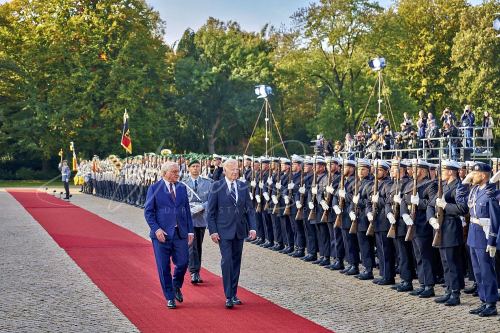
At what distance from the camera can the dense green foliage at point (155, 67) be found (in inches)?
2445

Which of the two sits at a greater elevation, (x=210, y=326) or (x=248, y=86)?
(x=248, y=86)

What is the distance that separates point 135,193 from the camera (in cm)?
3609

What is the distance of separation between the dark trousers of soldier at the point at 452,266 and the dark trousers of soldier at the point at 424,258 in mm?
455

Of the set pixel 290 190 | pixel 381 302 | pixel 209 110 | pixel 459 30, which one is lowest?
pixel 381 302

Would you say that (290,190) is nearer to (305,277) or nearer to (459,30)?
(305,277)

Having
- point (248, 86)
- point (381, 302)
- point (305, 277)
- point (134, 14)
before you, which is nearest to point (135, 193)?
point (305, 277)

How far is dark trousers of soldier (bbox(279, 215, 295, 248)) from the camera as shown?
1809 cm

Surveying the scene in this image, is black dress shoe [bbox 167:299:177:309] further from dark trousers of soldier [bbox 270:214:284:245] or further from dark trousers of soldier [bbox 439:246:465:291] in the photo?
dark trousers of soldier [bbox 270:214:284:245]

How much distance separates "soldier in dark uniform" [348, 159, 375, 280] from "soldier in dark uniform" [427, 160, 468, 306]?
222cm

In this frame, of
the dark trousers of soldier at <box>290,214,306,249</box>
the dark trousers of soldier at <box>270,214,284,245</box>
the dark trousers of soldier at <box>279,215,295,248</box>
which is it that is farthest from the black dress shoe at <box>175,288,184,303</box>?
the dark trousers of soldier at <box>270,214,284,245</box>

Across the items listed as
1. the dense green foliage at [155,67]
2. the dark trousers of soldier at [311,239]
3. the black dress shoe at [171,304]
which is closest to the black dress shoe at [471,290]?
the dark trousers of soldier at [311,239]

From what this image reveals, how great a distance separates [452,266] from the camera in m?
12.0

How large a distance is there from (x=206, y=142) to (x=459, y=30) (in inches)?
962

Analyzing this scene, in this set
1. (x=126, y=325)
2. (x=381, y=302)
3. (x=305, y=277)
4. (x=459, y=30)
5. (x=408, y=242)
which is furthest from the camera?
(x=459, y=30)
